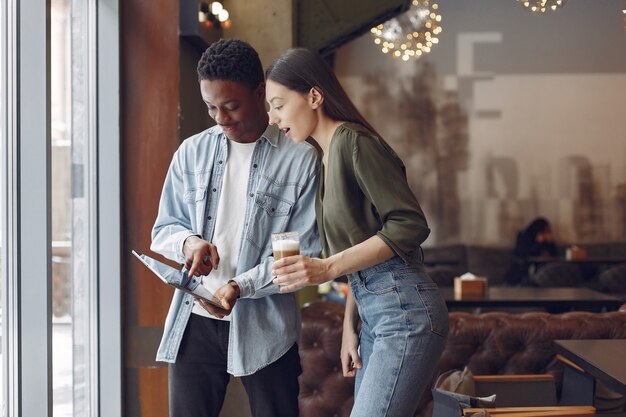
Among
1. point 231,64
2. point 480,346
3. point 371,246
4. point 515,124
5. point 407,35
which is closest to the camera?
point 371,246

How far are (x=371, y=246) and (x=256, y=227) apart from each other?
0.47 meters

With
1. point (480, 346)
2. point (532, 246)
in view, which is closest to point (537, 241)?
point (532, 246)

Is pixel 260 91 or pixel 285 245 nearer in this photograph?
pixel 285 245

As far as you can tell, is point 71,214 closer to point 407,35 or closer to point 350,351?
point 350,351

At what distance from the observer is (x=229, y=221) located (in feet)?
8.18

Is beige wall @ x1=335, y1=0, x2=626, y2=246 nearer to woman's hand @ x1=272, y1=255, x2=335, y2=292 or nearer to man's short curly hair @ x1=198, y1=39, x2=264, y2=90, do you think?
man's short curly hair @ x1=198, y1=39, x2=264, y2=90

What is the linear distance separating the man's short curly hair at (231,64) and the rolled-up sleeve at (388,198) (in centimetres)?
46

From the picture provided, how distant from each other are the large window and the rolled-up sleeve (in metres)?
1.35

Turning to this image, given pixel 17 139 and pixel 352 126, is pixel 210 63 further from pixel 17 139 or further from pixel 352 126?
pixel 17 139

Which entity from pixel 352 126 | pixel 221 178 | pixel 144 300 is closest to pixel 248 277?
pixel 221 178

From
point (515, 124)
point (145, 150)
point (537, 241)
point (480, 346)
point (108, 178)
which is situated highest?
point (515, 124)

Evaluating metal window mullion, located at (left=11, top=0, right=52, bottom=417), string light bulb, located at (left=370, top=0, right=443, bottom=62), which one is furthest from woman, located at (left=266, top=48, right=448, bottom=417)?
string light bulb, located at (left=370, top=0, right=443, bottom=62)

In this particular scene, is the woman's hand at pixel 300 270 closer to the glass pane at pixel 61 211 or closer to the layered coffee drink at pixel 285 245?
the layered coffee drink at pixel 285 245

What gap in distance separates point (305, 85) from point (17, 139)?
1.20m
